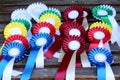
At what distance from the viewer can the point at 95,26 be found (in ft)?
4.15

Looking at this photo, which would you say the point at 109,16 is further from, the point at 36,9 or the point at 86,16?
the point at 36,9

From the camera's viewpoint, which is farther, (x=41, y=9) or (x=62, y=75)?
(x=41, y=9)

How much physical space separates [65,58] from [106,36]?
0.21 m

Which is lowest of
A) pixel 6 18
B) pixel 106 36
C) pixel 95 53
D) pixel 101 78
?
→ pixel 101 78

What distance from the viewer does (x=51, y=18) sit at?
1.35 metres

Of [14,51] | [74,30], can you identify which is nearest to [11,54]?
[14,51]

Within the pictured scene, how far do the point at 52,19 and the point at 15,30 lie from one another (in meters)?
0.18

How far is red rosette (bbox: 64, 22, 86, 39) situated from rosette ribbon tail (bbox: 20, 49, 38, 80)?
0.17 metres

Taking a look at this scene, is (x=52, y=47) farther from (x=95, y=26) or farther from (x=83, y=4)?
(x=83, y=4)

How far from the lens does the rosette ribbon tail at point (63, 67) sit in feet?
3.37

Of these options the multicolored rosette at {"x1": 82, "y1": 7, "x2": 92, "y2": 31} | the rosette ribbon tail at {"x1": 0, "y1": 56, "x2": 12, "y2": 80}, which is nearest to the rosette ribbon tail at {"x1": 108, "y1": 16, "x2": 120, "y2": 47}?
the multicolored rosette at {"x1": 82, "y1": 7, "x2": 92, "y2": 31}

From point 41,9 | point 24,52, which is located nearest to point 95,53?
point 24,52

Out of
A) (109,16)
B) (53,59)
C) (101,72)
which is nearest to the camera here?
(101,72)

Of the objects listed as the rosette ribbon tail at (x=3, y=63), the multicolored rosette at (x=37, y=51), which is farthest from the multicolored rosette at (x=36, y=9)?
the rosette ribbon tail at (x=3, y=63)
